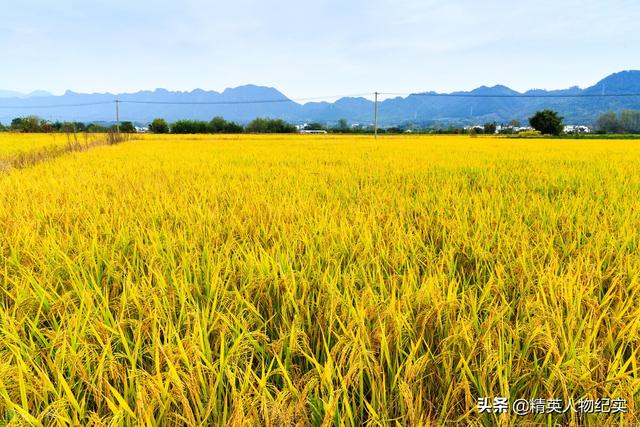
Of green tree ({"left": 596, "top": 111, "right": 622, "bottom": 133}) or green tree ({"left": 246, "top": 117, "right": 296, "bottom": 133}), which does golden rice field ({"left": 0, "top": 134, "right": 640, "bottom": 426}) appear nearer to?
green tree ({"left": 246, "top": 117, "right": 296, "bottom": 133})

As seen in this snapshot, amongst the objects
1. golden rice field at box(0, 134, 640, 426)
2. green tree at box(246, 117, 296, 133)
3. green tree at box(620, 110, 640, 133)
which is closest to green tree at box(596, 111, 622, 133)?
green tree at box(620, 110, 640, 133)

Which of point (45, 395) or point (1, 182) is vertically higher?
point (1, 182)

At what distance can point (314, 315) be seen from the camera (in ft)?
4.00

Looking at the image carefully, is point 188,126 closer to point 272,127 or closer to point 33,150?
point 272,127

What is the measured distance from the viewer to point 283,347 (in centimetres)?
102

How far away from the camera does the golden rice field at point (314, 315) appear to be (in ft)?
2.66

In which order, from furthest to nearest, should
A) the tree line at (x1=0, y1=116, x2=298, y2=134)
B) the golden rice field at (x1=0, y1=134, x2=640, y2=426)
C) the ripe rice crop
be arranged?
1. the tree line at (x1=0, y1=116, x2=298, y2=134)
2. the ripe rice crop
3. the golden rice field at (x1=0, y1=134, x2=640, y2=426)

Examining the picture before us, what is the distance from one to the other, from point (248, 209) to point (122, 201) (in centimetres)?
122

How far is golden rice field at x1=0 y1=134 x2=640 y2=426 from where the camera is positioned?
0.81 meters

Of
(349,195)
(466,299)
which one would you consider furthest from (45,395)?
(349,195)

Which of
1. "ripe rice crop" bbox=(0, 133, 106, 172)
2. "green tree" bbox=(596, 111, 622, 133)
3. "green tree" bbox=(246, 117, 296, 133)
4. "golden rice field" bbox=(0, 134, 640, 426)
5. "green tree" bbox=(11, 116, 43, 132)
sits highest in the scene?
"green tree" bbox=(596, 111, 622, 133)

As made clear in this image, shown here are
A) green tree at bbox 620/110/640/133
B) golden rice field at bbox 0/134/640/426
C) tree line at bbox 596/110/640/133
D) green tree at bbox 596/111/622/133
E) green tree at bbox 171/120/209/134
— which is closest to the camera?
golden rice field at bbox 0/134/640/426

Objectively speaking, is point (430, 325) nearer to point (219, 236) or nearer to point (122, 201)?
point (219, 236)

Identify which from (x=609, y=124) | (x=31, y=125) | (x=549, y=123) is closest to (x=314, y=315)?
(x=31, y=125)
